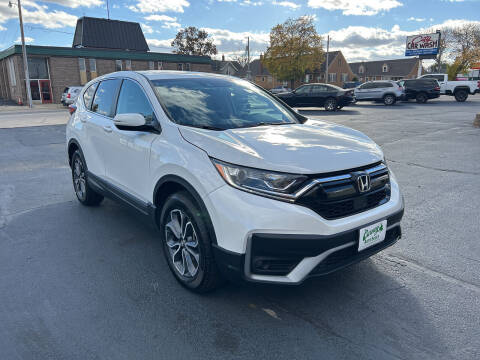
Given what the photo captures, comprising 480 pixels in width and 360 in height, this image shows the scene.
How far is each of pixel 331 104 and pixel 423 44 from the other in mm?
28257

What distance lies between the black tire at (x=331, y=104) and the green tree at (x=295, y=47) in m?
29.3

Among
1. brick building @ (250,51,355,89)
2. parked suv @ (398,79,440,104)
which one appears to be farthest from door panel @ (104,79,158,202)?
brick building @ (250,51,355,89)

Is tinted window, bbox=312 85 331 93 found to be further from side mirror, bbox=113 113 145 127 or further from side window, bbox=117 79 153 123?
side mirror, bbox=113 113 145 127

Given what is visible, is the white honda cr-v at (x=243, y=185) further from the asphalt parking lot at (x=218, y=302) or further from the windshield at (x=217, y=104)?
the asphalt parking lot at (x=218, y=302)

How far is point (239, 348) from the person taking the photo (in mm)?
2441

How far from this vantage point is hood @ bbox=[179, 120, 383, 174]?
255 centimetres

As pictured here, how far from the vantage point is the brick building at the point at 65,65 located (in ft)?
123

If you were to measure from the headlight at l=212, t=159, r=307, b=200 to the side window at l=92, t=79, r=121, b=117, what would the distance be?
2.32m

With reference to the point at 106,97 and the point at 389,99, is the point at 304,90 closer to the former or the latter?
the point at 389,99

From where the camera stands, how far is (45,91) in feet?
126

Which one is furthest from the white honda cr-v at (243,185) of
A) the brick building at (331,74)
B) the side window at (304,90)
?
the brick building at (331,74)

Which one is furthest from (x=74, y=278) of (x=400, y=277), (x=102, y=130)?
(x=400, y=277)

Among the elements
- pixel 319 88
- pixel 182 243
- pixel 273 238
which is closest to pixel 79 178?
pixel 182 243

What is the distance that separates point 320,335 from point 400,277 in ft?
3.75
